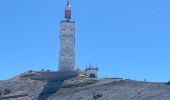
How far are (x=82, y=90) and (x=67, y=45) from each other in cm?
2724

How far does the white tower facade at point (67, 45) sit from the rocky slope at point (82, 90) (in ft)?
27.8

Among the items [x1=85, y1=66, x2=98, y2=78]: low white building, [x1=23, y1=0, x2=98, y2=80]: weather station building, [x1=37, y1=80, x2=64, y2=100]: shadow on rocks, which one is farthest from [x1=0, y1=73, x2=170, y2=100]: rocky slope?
[x1=85, y1=66, x2=98, y2=78]: low white building

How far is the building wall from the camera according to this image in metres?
137


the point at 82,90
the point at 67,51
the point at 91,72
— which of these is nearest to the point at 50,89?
the point at 82,90

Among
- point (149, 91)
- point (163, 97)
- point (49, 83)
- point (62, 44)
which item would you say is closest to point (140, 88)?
point (149, 91)

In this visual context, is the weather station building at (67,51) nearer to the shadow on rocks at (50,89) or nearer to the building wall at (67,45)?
the building wall at (67,45)

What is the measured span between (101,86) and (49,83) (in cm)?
1785

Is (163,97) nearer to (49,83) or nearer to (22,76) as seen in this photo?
(49,83)

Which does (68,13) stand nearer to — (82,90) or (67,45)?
(67,45)

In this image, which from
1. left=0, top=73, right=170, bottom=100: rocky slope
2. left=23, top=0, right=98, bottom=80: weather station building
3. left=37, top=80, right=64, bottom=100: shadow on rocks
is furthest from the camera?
left=23, top=0, right=98, bottom=80: weather station building

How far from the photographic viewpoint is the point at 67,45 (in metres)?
138

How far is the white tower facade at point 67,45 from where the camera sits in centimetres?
13712

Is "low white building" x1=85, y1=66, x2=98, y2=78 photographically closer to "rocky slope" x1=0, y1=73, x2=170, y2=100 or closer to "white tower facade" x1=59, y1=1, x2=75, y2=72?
"white tower facade" x1=59, y1=1, x2=75, y2=72

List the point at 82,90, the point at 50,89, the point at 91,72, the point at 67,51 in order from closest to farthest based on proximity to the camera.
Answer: the point at 82,90
the point at 50,89
the point at 67,51
the point at 91,72
